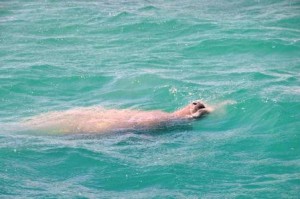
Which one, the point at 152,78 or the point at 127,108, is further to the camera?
the point at 152,78

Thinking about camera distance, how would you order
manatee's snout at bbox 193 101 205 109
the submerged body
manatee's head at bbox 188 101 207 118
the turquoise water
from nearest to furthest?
the turquoise water → the submerged body → manatee's head at bbox 188 101 207 118 → manatee's snout at bbox 193 101 205 109

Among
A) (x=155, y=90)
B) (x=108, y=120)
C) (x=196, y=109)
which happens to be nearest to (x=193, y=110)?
(x=196, y=109)

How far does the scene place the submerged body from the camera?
433 inches

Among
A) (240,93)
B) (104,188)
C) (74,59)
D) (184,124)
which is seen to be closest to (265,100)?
(240,93)

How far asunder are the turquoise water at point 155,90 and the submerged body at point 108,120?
33 cm

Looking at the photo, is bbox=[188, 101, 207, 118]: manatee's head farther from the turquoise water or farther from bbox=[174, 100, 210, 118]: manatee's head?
the turquoise water

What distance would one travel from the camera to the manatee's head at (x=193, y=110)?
37.1 ft

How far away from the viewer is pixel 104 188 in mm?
8578

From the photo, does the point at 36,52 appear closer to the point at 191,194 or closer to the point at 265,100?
the point at 265,100

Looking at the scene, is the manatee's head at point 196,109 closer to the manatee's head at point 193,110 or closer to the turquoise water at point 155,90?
the manatee's head at point 193,110

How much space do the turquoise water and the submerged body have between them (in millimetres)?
329

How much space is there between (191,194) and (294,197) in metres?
1.70

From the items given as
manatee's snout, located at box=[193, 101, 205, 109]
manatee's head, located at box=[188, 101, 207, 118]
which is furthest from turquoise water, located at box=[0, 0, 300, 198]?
manatee's snout, located at box=[193, 101, 205, 109]

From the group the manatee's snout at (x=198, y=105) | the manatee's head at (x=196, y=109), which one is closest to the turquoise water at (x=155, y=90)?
the manatee's head at (x=196, y=109)
